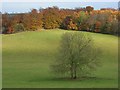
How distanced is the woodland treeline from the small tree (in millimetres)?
41871

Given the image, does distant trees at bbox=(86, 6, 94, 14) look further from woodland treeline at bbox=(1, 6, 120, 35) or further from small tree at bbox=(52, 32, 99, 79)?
small tree at bbox=(52, 32, 99, 79)

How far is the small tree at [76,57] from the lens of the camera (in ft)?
111

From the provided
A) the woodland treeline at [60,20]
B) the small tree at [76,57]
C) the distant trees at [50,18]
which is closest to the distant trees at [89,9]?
the woodland treeline at [60,20]

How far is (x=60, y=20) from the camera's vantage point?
275 feet

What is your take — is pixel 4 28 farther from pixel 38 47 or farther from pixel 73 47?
pixel 73 47

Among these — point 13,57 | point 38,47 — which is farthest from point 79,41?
point 38,47

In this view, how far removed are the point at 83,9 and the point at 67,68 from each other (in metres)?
59.6

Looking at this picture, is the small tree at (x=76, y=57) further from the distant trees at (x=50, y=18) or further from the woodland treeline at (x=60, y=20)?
the distant trees at (x=50, y=18)

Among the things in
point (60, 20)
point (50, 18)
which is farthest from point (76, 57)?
point (60, 20)

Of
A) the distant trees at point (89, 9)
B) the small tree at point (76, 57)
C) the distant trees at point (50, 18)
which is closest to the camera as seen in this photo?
the small tree at point (76, 57)

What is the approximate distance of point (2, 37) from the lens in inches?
2913

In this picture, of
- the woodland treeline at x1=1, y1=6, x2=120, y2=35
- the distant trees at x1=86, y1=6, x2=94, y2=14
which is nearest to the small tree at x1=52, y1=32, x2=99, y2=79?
the woodland treeline at x1=1, y1=6, x2=120, y2=35

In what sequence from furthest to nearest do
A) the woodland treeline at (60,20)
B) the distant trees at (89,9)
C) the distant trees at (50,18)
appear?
the distant trees at (89,9) → the distant trees at (50,18) → the woodland treeline at (60,20)

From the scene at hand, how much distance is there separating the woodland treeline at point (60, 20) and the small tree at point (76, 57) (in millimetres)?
41871
